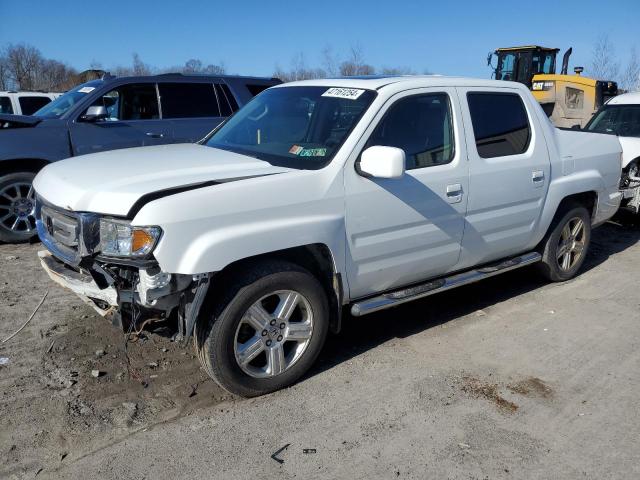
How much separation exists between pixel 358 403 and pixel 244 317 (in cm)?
90

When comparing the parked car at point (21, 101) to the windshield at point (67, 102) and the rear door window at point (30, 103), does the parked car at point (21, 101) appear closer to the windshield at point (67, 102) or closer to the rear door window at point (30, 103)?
the rear door window at point (30, 103)

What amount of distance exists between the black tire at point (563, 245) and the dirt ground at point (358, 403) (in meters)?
0.65

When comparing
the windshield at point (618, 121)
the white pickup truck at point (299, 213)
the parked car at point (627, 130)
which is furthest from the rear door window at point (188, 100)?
the windshield at point (618, 121)

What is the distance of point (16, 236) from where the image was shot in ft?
21.7

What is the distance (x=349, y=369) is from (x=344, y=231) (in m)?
1.01

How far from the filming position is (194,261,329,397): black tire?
3.24m

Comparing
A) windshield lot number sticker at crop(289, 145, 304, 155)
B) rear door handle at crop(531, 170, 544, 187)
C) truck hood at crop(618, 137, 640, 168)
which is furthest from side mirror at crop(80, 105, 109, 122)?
truck hood at crop(618, 137, 640, 168)

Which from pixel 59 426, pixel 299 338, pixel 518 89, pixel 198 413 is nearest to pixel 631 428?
pixel 299 338

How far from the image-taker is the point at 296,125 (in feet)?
13.4

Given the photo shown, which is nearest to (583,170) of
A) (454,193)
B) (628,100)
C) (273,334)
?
(454,193)

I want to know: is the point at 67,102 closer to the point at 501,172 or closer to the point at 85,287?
the point at 85,287

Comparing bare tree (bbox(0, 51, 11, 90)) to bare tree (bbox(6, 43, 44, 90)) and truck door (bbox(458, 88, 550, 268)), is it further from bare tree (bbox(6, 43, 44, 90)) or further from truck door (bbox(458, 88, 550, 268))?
truck door (bbox(458, 88, 550, 268))

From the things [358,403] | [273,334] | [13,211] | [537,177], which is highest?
[537,177]

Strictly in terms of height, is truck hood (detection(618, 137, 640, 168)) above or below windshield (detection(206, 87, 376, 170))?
below
